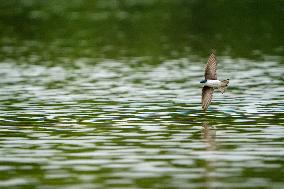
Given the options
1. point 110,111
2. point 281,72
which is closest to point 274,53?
point 281,72

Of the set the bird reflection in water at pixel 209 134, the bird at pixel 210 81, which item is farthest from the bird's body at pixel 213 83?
the bird reflection in water at pixel 209 134

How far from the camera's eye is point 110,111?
37031 mm

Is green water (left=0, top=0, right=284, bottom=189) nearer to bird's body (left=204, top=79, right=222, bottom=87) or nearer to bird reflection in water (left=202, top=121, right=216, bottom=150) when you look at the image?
bird reflection in water (left=202, top=121, right=216, bottom=150)

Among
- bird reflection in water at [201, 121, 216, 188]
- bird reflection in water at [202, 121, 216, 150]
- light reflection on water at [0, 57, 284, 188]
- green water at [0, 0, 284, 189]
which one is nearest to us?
bird reflection in water at [201, 121, 216, 188]

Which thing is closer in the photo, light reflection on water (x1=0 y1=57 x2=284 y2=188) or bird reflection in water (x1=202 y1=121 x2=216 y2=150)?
light reflection on water (x1=0 y1=57 x2=284 y2=188)

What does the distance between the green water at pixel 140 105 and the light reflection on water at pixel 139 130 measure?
39mm

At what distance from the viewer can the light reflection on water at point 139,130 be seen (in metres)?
23.8

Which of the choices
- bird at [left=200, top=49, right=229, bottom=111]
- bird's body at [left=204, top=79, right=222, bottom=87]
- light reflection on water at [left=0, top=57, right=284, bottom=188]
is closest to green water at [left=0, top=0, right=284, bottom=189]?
light reflection on water at [left=0, top=57, right=284, bottom=188]

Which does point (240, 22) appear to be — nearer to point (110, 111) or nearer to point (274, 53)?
point (274, 53)

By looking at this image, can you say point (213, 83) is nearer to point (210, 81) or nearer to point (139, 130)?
point (210, 81)

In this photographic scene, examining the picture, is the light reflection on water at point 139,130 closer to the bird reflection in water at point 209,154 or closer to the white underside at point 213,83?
the bird reflection in water at point 209,154

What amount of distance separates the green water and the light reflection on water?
39 mm

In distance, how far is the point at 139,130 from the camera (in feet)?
104

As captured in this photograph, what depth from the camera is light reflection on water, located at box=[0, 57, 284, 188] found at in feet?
78.1
